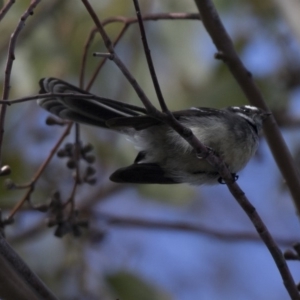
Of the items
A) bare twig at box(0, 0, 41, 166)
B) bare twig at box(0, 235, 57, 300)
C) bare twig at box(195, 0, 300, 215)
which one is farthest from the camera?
bare twig at box(195, 0, 300, 215)

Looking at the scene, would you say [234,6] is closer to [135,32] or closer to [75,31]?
[135,32]

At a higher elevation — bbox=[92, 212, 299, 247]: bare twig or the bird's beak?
the bird's beak

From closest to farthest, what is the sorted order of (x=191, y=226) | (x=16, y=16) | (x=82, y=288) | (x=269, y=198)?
(x=191, y=226) → (x=82, y=288) → (x=16, y=16) → (x=269, y=198)

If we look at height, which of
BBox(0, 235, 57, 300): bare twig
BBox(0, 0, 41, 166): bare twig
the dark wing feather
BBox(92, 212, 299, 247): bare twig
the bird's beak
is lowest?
BBox(92, 212, 299, 247): bare twig

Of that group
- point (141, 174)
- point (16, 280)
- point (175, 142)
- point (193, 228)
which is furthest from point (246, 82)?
point (16, 280)

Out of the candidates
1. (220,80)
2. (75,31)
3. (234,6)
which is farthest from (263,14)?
(75,31)

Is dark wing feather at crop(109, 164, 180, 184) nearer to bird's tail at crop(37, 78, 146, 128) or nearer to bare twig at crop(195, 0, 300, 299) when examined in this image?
bird's tail at crop(37, 78, 146, 128)

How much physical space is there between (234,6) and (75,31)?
1.18m

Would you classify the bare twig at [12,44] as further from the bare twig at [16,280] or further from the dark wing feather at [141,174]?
the dark wing feather at [141,174]

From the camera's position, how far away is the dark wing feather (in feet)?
9.16

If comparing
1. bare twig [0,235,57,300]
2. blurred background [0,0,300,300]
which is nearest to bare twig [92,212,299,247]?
blurred background [0,0,300,300]

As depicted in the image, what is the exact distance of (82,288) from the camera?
368 centimetres

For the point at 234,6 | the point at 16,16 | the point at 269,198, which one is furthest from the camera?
the point at 269,198

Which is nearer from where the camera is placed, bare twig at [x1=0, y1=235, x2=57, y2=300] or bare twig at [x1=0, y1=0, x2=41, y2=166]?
bare twig at [x1=0, y1=235, x2=57, y2=300]
